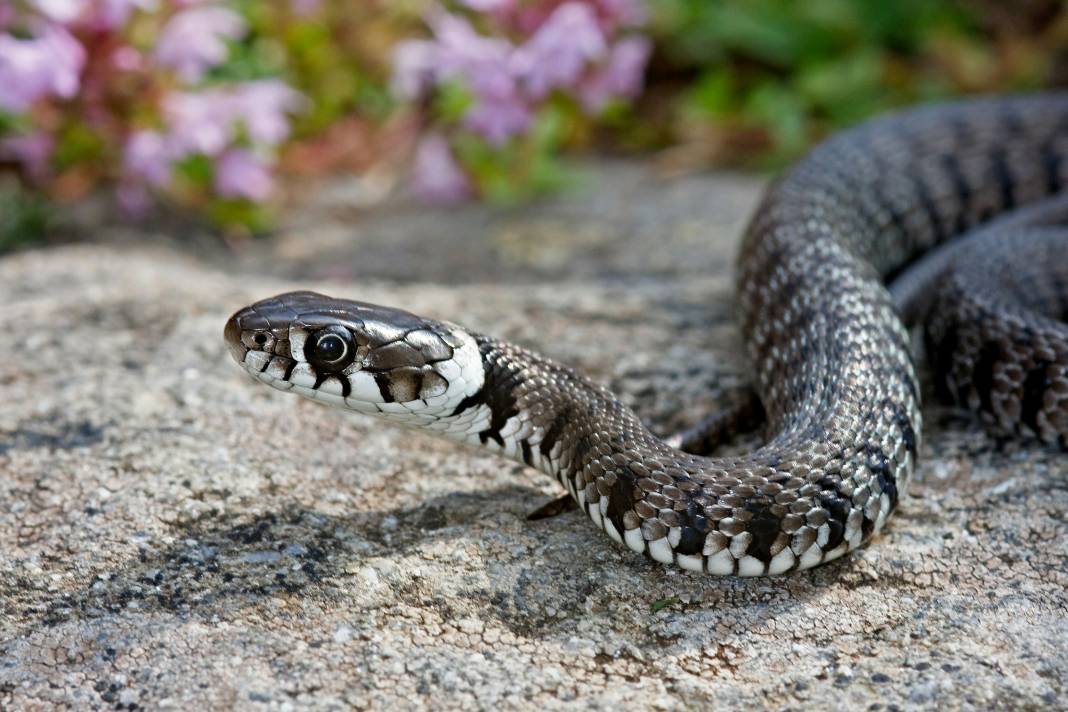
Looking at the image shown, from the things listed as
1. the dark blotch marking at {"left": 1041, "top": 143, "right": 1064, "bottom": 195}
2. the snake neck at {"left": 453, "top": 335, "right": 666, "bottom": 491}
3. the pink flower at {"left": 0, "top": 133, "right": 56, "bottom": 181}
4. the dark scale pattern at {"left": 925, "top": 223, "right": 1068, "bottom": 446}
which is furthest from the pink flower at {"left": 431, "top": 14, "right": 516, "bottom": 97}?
the snake neck at {"left": 453, "top": 335, "right": 666, "bottom": 491}

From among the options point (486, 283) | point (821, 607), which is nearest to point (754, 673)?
point (821, 607)

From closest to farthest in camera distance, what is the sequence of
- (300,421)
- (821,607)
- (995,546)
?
(821,607), (995,546), (300,421)

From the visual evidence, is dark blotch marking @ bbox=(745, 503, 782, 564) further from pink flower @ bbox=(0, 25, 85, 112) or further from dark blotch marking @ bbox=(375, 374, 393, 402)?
pink flower @ bbox=(0, 25, 85, 112)

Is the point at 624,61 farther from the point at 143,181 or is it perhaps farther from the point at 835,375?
the point at 835,375

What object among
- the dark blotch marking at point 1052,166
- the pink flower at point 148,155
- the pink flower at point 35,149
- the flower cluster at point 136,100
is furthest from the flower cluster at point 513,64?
the dark blotch marking at point 1052,166

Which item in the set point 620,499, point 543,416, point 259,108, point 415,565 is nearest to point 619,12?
point 259,108
